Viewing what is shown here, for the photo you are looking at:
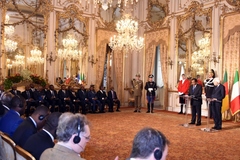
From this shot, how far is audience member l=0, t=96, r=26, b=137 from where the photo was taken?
11.2ft

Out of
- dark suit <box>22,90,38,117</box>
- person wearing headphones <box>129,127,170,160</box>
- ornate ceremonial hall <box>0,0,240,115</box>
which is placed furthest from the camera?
ornate ceremonial hall <box>0,0,240,115</box>

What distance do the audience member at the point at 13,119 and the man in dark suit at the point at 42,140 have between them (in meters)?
1.15

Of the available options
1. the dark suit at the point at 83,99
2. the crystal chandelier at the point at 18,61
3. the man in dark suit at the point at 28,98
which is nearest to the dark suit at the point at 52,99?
the man in dark suit at the point at 28,98

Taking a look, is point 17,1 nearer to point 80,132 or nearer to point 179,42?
point 179,42

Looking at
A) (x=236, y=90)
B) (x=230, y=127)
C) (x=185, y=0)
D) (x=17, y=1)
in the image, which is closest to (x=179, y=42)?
(x=185, y=0)

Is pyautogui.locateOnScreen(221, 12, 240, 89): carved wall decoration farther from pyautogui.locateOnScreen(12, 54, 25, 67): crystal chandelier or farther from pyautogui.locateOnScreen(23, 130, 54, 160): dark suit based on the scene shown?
pyautogui.locateOnScreen(23, 130, 54, 160): dark suit

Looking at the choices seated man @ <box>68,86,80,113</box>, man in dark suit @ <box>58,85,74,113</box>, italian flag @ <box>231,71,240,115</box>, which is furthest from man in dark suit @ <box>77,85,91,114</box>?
italian flag @ <box>231,71,240,115</box>

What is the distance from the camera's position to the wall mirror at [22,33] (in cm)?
977

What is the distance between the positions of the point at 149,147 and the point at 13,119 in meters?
2.63

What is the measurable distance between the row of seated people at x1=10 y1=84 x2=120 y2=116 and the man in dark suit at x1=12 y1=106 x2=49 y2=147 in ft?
19.4

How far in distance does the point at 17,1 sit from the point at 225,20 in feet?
26.0

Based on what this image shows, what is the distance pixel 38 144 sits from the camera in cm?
229

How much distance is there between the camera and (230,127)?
25.3 feet

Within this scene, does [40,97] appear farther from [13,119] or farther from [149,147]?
[149,147]
